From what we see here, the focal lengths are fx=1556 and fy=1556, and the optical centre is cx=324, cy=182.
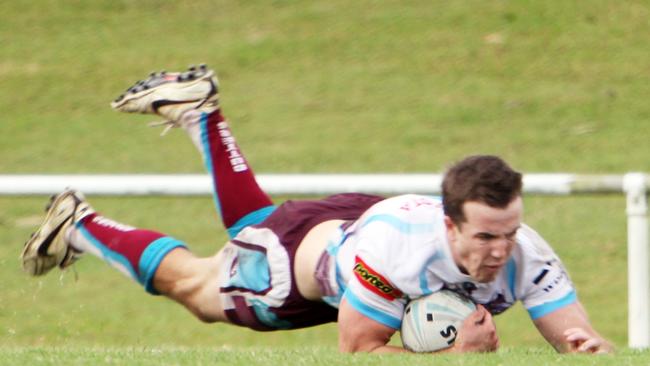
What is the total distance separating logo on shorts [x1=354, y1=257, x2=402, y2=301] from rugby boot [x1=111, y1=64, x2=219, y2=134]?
1.84 m

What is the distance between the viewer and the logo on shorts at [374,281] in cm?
558

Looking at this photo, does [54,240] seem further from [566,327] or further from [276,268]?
[566,327]

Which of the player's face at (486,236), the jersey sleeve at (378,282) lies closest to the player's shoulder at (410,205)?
the jersey sleeve at (378,282)

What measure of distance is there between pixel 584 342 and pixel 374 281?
2.55 feet

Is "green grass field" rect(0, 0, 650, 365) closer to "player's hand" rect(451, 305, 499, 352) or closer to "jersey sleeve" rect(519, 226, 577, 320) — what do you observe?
"jersey sleeve" rect(519, 226, 577, 320)

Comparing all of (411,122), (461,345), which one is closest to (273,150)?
(411,122)

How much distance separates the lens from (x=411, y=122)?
47.1 feet

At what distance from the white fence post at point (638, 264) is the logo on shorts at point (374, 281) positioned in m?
1.82

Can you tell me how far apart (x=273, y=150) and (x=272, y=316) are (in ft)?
24.0

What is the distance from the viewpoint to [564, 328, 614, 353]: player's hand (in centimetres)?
550

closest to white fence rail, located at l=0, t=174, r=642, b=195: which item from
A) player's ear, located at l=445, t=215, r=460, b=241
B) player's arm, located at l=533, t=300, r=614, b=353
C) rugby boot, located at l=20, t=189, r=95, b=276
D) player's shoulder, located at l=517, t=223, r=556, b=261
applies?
rugby boot, located at l=20, t=189, r=95, b=276

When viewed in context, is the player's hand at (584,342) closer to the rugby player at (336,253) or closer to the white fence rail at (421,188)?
the rugby player at (336,253)

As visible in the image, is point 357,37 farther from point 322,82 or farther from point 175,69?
point 175,69

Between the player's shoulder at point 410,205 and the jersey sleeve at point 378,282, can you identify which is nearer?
the jersey sleeve at point 378,282
